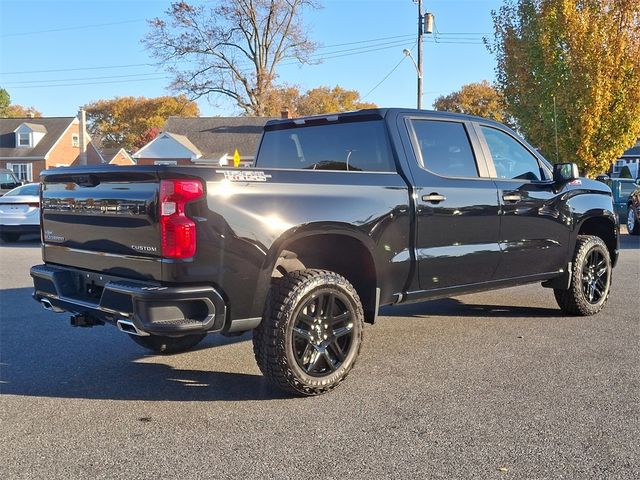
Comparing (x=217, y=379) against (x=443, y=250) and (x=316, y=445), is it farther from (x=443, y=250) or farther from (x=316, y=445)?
(x=443, y=250)

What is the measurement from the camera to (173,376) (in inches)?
190

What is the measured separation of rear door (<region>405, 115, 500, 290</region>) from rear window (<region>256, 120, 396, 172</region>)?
0.27m

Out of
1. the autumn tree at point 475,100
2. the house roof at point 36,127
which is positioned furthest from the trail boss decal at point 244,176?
the autumn tree at point 475,100

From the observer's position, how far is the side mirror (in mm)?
6098

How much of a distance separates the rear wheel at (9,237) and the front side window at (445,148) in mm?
13304

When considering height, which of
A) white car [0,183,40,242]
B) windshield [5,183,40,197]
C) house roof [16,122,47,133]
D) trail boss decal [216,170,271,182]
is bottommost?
white car [0,183,40,242]

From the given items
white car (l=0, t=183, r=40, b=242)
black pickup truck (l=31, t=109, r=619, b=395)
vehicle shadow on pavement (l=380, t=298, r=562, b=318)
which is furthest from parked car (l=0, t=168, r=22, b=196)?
black pickup truck (l=31, t=109, r=619, b=395)

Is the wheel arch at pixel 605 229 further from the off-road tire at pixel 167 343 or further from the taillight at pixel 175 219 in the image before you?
the taillight at pixel 175 219

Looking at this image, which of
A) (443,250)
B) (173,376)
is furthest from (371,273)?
(173,376)

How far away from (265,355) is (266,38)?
4693 cm

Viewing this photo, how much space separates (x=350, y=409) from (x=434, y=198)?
1810 millimetres

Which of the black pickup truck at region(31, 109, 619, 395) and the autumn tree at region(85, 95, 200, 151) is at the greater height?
the autumn tree at region(85, 95, 200, 151)

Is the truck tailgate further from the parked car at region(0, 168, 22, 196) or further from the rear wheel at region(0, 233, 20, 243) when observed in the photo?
the parked car at region(0, 168, 22, 196)

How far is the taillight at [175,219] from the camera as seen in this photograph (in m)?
3.72
